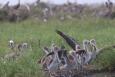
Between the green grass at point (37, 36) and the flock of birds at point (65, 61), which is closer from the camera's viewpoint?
the green grass at point (37, 36)

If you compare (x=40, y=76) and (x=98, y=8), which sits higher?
(x=98, y=8)

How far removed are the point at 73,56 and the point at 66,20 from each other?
37.9 ft

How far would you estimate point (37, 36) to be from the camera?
1666 cm

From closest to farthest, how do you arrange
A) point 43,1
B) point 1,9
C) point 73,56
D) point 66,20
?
1. point 73,56
2. point 66,20
3. point 1,9
4. point 43,1

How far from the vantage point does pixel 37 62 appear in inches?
419

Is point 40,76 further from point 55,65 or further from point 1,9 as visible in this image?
point 1,9

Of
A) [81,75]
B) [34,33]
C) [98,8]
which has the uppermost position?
[98,8]

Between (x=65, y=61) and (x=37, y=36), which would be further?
(x=37, y=36)

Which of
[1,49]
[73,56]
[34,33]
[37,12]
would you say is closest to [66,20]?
[37,12]

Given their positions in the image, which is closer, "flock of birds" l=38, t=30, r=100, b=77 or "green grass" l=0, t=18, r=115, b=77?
"green grass" l=0, t=18, r=115, b=77

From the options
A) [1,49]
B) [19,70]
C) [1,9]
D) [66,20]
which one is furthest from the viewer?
[1,9]

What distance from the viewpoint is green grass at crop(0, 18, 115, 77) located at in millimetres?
10047

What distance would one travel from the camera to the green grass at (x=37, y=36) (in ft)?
33.0

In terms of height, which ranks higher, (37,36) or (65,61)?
(37,36)
